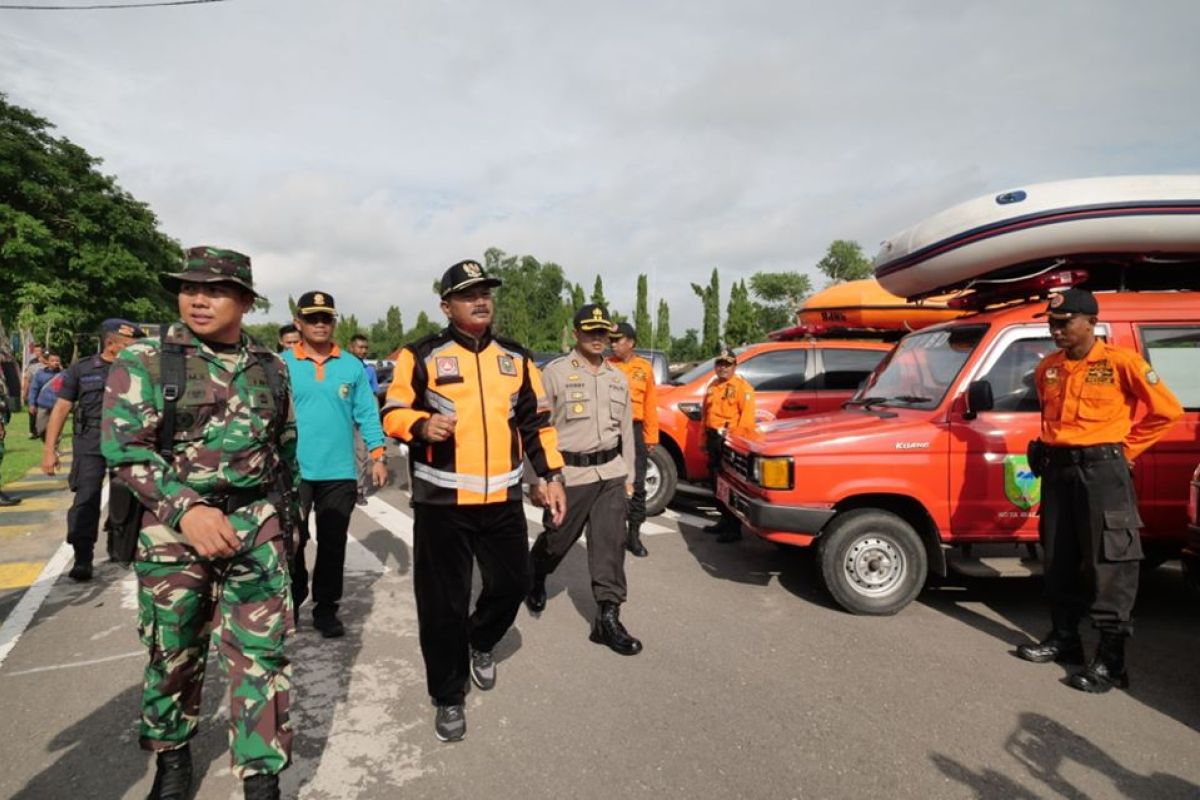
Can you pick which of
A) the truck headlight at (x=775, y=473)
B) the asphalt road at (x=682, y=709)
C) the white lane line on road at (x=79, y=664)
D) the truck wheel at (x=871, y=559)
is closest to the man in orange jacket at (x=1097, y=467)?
the asphalt road at (x=682, y=709)

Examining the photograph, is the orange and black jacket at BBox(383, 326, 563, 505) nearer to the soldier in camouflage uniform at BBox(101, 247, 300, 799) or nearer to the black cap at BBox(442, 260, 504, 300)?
the black cap at BBox(442, 260, 504, 300)

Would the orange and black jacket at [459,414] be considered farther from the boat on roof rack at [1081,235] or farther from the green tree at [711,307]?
the green tree at [711,307]

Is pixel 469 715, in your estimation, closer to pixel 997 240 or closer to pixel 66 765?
pixel 66 765

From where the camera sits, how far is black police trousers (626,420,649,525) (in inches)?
236

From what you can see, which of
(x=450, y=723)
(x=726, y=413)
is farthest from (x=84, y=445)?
(x=726, y=413)

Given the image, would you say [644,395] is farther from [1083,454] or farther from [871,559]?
[1083,454]

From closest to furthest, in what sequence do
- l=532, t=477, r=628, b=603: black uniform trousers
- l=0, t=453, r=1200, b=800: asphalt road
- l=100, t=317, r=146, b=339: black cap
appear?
l=0, t=453, r=1200, b=800: asphalt road → l=532, t=477, r=628, b=603: black uniform trousers → l=100, t=317, r=146, b=339: black cap

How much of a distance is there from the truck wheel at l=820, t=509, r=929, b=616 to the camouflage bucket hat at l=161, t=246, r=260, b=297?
Answer: 3.73 metres

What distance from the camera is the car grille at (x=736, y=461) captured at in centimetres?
490

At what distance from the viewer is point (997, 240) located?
183 inches

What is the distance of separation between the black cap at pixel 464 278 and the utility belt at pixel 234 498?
1.15m

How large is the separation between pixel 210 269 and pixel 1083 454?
13.7 ft

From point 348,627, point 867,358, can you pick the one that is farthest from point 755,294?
point 348,627

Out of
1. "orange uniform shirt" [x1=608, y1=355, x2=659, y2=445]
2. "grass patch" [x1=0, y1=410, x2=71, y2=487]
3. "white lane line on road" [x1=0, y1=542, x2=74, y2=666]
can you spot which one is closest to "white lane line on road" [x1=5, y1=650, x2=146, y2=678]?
"white lane line on road" [x1=0, y1=542, x2=74, y2=666]
